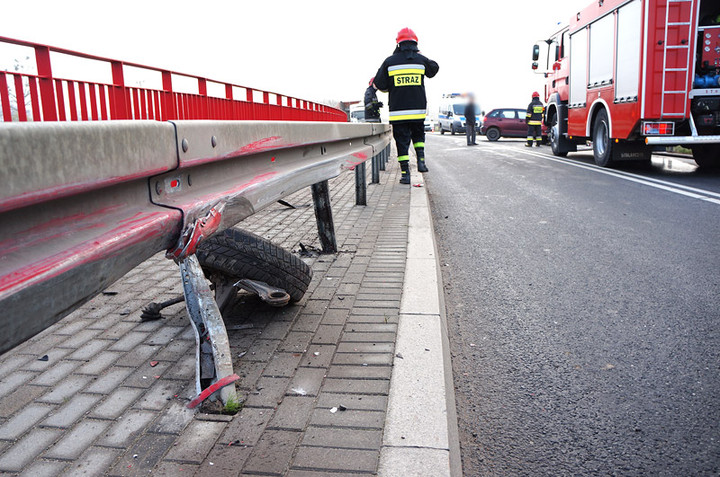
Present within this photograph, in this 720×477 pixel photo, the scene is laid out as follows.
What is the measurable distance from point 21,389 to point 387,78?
8.38 meters

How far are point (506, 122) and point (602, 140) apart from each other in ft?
62.3

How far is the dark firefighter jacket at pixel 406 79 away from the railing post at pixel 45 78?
8738 millimetres

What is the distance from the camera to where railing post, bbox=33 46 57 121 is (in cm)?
161

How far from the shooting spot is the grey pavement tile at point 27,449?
2.17m

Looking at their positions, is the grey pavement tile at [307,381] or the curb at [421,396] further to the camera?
the grey pavement tile at [307,381]

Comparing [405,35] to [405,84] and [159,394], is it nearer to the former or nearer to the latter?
[405,84]

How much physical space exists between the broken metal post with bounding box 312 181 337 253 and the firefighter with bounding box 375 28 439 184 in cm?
507

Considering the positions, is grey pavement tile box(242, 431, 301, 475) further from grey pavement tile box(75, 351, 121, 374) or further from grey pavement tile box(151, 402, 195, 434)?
grey pavement tile box(75, 351, 121, 374)

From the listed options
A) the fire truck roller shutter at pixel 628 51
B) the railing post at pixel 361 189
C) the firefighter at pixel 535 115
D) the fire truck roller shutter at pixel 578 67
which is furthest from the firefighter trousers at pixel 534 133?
the railing post at pixel 361 189

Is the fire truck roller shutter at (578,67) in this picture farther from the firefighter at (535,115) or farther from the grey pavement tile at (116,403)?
the grey pavement tile at (116,403)

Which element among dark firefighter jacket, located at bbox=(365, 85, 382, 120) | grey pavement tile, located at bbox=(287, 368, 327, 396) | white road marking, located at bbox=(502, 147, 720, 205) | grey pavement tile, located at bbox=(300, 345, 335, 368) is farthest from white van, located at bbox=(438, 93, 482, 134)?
grey pavement tile, located at bbox=(287, 368, 327, 396)

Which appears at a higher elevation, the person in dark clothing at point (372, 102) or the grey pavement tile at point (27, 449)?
the person in dark clothing at point (372, 102)

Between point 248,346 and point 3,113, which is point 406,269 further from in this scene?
point 3,113

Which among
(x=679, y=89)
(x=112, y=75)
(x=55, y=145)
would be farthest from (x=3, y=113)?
(x=679, y=89)
